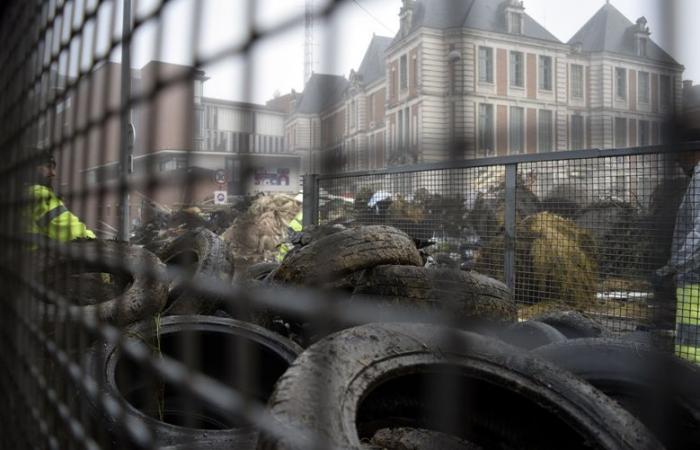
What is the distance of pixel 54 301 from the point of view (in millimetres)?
1634

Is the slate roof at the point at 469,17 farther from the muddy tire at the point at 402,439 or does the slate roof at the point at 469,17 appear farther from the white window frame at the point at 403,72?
the muddy tire at the point at 402,439

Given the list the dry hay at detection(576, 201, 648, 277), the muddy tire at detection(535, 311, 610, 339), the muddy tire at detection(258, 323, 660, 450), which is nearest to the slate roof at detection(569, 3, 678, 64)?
the dry hay at detection(576, 201, 648, 277)

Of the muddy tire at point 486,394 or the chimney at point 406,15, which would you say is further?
the muddy tire at point 486,394

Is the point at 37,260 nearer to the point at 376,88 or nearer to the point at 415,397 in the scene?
the point at 415,397

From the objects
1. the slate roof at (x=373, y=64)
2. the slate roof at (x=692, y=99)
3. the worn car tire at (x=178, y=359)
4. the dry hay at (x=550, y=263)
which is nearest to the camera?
the slate roof at (x=692, y=99)

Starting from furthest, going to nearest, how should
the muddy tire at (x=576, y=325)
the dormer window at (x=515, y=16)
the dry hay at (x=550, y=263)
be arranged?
the muddy tire at (x=576, y=325), the dry hay at (x=550, y=263), the dormer window at (x=515, y=16)

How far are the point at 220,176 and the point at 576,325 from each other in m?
2.31

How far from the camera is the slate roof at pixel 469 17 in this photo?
474 millimetres

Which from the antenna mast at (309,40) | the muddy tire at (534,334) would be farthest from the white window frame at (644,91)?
the muddy tire at (534,334)

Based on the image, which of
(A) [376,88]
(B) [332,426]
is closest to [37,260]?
(B) [332,426]

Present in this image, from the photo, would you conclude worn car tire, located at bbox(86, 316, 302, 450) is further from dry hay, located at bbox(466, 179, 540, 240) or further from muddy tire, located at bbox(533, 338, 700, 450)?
muddy tire, located at bbox(533, 338, 700, 450)

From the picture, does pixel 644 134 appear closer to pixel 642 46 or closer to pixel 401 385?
pixel 642 46

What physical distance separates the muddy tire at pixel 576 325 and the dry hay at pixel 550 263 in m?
0.08

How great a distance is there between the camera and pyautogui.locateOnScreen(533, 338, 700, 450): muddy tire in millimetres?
441
